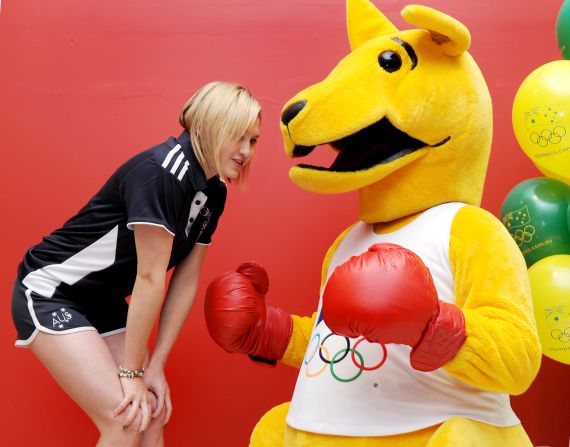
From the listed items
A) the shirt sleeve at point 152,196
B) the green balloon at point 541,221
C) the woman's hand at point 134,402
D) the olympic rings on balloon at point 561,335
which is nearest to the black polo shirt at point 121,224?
the shirt sleeve at point 152,196

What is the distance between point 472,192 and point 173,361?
106 centimetres

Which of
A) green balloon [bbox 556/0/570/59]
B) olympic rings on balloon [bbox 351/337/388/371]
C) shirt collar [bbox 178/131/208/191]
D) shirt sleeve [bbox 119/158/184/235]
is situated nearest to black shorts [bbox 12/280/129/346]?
shirt sleeve [bbox 119/158/184/235]

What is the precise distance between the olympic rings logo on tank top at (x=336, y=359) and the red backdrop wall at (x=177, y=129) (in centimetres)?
65

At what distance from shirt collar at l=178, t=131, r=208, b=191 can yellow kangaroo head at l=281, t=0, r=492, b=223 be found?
0.71 feet

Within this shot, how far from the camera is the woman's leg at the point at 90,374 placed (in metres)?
1.53

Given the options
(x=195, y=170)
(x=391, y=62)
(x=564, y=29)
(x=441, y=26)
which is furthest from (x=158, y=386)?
(x=564, y=29)

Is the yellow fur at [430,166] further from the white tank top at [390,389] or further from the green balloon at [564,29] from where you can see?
the green balloon at [564,29]

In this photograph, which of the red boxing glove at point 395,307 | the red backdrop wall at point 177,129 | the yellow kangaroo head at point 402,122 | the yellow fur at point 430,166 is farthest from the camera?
the red backdrop wall at point 177,129

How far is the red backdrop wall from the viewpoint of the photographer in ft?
6.98

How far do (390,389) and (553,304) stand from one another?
1.65 feet

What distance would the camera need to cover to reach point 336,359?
4.74 feet

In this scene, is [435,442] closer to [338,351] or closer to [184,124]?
[338,351]

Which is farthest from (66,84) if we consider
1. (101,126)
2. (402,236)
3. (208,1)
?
(402,236)

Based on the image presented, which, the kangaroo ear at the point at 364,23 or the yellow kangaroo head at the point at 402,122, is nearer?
the yellow kangaroo head at the point at 402,122
